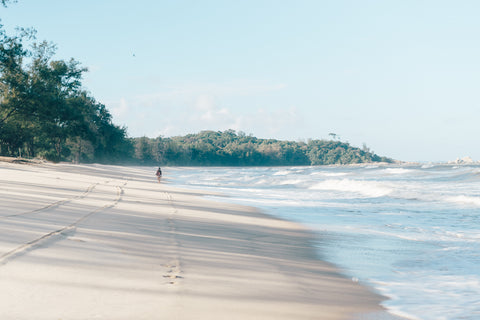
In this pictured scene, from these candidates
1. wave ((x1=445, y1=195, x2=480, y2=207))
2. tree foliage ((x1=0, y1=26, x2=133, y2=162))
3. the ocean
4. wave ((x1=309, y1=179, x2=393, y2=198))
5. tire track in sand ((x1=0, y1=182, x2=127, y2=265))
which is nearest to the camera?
tire track in sand ((x1=0, y1=182, x2=127, y2=265))

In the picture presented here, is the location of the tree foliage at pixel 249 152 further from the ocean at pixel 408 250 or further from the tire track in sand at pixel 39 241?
the tire track in sand at pixel 39 241

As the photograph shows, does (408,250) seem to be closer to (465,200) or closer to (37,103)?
(465,200)

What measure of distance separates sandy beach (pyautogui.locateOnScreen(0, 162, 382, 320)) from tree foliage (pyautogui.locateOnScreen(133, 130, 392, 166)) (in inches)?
4230

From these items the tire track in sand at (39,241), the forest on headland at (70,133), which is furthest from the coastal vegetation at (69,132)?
the tire track in sand at (39,241)

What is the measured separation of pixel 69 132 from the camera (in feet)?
132

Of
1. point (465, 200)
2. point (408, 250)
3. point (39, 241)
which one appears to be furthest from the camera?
point (465, 200)

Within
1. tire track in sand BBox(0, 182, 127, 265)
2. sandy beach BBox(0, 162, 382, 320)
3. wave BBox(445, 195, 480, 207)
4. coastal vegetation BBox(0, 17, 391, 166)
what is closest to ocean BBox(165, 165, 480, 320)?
sandy beach BBox(0, 162, 382, 320)

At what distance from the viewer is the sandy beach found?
3.38m

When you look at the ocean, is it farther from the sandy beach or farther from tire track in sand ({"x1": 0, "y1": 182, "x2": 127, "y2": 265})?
tire track in sand ({"x1": 0, "y1": 182, "x2": 127, "y2": 265})

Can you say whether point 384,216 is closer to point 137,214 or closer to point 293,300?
point 137,214

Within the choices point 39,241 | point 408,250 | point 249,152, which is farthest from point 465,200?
point 249,152

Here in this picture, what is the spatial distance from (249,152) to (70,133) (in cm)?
11027

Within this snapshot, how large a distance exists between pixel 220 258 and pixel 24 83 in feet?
110

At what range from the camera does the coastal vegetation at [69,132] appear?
1309 inches
